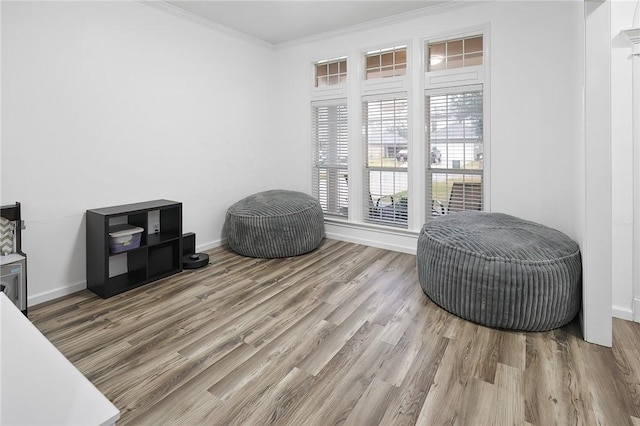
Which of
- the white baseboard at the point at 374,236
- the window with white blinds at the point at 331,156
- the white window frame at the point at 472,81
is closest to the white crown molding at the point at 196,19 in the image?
the window with white blinds at the point at 331,156

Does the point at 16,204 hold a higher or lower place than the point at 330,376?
higher

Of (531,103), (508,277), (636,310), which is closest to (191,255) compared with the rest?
(508,277)

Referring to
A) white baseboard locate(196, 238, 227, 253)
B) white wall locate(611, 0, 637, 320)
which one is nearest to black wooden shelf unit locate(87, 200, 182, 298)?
white baseboard locate(196, 238, 227, 253)

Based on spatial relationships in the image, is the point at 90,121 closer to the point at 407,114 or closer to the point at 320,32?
the point at 320,32

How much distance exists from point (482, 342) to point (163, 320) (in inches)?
87.8

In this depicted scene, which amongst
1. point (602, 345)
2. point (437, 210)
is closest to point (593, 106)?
point (602, 345)

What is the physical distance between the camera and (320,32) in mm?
4551

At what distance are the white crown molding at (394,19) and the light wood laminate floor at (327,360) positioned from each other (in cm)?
292

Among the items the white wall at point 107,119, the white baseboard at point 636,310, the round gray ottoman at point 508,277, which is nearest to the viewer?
the round gray ottoman at point 508,277

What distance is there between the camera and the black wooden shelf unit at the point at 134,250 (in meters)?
2.99

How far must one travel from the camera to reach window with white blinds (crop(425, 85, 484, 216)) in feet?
12.2

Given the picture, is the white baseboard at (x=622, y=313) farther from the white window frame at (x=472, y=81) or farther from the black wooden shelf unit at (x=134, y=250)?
the black wooden shelf unit at (x=134, y=250)

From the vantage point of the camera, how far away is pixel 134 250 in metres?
3.20

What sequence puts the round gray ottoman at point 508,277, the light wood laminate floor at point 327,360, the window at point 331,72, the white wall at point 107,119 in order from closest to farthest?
the light wood laminate floor at point 327,360, the round gray ottoman at point 508,277, the white wall at point 107,119, the window at point 331,72
